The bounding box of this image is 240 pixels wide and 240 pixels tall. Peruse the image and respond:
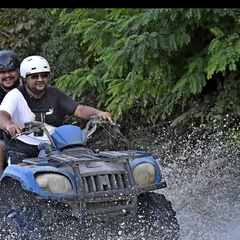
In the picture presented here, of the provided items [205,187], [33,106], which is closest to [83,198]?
[33,106]

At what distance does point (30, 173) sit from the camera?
17.5ft

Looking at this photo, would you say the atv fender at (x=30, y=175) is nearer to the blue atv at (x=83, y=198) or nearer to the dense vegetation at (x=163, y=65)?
the blue atv at (x=83, y=198)

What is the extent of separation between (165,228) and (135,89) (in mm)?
4781

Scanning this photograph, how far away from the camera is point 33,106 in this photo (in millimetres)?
6652

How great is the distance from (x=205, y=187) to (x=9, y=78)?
2.57 m

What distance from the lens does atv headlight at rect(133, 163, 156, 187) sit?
5582mm

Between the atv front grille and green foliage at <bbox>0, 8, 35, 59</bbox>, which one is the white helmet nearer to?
the atv front grille

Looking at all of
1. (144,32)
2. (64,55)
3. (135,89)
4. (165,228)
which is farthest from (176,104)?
(165,228)

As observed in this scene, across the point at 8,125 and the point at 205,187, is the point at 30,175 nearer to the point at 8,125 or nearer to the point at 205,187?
the point at 8,125

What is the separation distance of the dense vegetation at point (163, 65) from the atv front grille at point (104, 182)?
3.66 meters

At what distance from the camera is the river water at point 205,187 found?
270 inches

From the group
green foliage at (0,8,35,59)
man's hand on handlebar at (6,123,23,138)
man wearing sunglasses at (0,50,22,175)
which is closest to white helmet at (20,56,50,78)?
man's hand on handlebar at (6,123,23,138)

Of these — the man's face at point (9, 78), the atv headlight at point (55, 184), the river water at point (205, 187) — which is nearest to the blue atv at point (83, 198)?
the atv headlight at point (55, 184)

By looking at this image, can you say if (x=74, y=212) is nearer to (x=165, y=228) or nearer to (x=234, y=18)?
(x=165, y=228)
